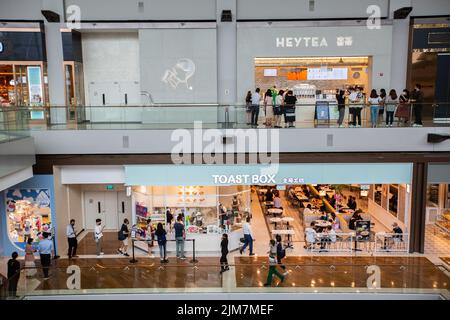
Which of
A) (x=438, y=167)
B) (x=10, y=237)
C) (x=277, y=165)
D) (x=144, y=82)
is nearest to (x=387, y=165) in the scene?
(x=438, y=167)

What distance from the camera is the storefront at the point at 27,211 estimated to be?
45.3ft

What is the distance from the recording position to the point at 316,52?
16500mm

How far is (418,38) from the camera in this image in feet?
53.5

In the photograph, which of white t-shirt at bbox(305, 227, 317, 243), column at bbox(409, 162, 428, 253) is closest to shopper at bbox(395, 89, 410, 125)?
column at bbox(409, 162, 428, 253)

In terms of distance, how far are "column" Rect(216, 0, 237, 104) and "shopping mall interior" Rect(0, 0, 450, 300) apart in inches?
2.0

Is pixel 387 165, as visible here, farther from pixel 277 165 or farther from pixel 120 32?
pixel 120 32

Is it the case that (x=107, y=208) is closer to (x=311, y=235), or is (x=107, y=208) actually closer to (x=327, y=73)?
(x=311, y=235)

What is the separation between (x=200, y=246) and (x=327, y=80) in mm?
7979

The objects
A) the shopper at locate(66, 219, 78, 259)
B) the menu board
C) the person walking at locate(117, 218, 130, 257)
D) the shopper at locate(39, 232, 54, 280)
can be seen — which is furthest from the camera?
the menu board

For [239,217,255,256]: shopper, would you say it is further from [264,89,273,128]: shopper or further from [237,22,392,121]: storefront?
[237,22,392,121]: storefront

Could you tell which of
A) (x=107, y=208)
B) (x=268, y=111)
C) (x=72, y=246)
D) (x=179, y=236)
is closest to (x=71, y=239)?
(x=72, y=246)

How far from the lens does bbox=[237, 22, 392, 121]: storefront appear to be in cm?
1630

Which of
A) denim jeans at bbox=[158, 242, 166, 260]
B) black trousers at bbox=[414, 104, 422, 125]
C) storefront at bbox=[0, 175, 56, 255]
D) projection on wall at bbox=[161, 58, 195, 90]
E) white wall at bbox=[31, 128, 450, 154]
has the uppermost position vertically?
projection on wall at bbox=[161, 58, 195, 90]

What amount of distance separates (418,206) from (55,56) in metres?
13.6
